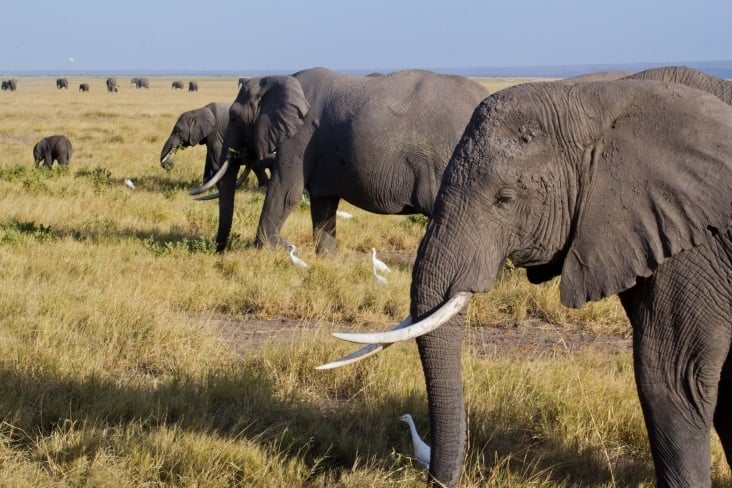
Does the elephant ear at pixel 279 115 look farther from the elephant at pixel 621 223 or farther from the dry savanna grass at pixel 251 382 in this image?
the elephant at pixel 621 223

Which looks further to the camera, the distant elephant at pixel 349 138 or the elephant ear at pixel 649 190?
the distant elephant at pixel 349 138

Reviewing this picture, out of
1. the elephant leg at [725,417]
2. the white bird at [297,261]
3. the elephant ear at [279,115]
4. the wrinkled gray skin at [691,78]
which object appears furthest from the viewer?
the elephant ear at [279,115]

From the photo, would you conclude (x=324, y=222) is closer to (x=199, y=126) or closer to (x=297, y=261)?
(x=297, y=261)

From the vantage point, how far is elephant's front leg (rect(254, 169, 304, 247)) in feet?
30.4

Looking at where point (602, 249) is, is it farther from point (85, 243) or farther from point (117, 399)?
point (85, 243)

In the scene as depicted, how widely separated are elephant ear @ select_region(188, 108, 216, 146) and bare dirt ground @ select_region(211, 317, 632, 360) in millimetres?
10929

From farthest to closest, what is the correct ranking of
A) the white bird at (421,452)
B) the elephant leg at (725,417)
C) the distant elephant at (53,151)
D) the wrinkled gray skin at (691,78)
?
the distant elephant at (53,151)
the white bird at (421,452)
the elephant leg at (725,417)
the wrinkled gray skin at (691,78)

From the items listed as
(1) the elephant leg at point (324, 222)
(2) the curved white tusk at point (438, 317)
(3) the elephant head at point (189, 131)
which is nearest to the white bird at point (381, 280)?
(1) the elephant leg at point (324, 222)

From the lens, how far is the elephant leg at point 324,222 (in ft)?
30.8

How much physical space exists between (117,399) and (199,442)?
29.0 inches

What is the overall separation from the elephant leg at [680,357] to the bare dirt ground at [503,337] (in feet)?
9.55

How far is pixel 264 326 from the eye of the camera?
7090mm

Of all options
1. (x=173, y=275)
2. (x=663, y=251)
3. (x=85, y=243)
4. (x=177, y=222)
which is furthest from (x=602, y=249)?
(x=177, y=222)

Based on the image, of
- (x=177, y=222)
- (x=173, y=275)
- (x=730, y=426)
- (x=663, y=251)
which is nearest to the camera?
(x=663, y=251)
